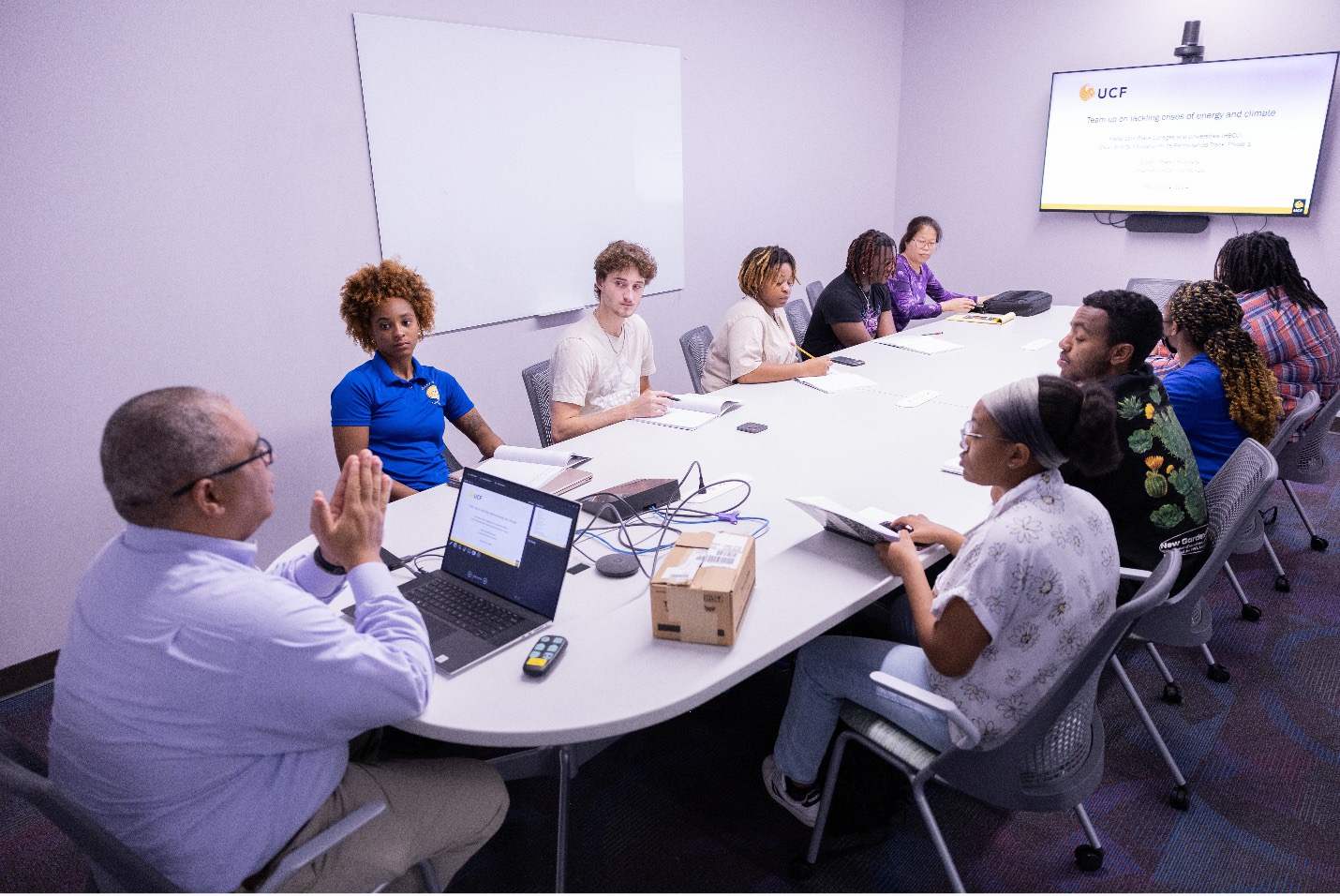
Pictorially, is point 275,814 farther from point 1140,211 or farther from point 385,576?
point 1140,211

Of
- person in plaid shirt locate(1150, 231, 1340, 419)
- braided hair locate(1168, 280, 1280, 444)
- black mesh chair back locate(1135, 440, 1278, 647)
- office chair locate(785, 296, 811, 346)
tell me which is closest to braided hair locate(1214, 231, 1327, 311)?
person in plaid shirt locate(1150, 231, 1340, 419)

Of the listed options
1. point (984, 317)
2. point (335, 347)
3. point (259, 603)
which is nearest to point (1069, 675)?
point (259, 603)

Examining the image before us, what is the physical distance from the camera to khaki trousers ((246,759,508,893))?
4.44 ft

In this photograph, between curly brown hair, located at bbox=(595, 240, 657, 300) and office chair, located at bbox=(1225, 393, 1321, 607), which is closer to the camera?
office chair, located at bbox=(1225, 393, 1321, 607)

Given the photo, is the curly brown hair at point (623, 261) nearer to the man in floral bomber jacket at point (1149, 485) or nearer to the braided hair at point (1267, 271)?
the man in floral bomber jacket at point (1149, 485)

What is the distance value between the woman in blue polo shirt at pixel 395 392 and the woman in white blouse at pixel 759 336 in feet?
3.77

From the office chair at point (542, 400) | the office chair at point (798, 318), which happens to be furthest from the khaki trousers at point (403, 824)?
the office chair at point (798, 318)

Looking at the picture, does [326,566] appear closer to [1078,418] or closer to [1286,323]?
[1078,418]

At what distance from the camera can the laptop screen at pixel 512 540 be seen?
1576 millimetres

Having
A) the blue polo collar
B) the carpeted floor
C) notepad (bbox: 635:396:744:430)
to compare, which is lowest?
the carpeted floor

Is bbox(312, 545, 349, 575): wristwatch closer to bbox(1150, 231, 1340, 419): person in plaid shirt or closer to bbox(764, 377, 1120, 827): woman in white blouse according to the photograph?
bbox(764, 377, 1120, 827): woman in white blouse

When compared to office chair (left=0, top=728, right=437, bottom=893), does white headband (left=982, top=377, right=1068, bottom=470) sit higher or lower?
higher

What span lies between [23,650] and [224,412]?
7.61 feet

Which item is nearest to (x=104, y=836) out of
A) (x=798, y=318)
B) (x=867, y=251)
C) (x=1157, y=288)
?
(x=867, y=251)
